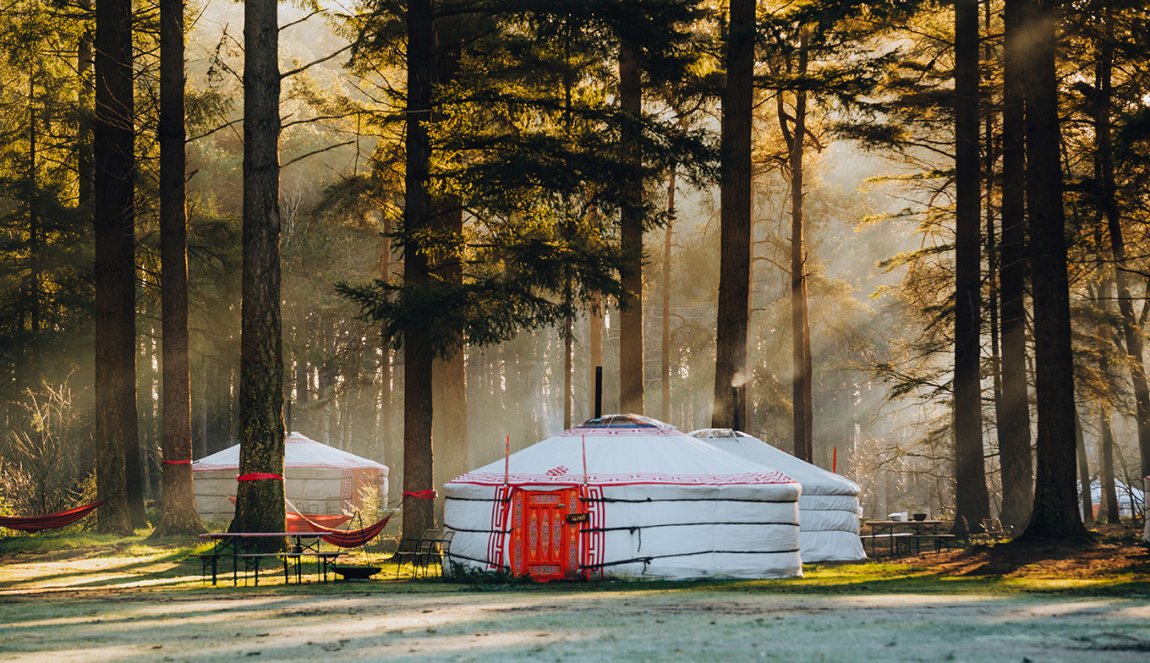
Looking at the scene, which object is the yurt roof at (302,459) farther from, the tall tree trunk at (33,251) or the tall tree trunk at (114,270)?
the tall tree trunk at (114,270)

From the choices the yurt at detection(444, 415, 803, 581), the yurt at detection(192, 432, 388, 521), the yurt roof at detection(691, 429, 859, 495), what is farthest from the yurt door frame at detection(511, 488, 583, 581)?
the yurt at detection(192, 432, 388, 521)

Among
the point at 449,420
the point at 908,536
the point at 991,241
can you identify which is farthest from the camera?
the point at 991,241

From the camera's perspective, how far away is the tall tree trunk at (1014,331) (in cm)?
1948

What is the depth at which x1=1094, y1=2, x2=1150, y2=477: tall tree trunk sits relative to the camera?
18391 millimetres

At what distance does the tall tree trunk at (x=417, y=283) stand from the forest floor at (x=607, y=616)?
1860 mm

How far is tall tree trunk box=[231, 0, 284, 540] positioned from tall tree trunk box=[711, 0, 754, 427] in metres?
6.12

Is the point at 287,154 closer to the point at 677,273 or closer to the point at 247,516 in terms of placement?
the point at 677,273

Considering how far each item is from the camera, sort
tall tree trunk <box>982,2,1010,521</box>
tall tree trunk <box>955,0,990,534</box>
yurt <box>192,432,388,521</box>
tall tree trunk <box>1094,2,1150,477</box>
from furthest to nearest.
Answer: yurt <box>192,432,388,521</box> < tall tree trunk <box>982,2,1010,521</box> < tall tree trunk <box>955,0,990,534</box> < tall tree trunk <box>1094,2,1150,477</box>

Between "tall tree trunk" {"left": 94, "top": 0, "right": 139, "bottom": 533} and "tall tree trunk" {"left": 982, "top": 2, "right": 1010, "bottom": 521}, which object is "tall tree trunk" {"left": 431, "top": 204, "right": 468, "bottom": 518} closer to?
"tall tree trunk" {"left": 94, "top": 0, "right": 139, "bottom": 533}

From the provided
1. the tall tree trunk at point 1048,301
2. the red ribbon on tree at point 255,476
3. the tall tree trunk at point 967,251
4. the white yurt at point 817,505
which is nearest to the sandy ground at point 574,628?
the red ribbon on tree at point 255,476

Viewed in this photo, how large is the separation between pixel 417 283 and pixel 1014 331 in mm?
9650

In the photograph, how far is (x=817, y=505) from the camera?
1734 centimetres

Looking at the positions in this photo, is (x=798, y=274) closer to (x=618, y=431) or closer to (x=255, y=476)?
(x=618, y=431)

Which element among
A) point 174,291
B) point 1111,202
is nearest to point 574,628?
point 174,291
